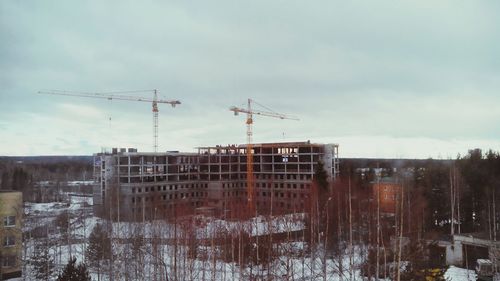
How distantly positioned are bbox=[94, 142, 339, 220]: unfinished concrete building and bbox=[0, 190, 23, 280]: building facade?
21.1m

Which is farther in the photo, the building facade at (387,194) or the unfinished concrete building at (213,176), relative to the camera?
the unfinished concrete building at (213,176)

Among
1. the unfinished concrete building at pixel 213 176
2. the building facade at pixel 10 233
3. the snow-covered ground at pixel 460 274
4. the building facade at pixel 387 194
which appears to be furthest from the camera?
the unfinished concrete building at pixel 213 176

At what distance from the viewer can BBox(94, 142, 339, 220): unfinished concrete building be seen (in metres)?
43.6

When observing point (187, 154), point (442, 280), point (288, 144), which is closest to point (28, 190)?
point (187, 154)

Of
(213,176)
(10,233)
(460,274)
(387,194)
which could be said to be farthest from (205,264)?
(213,176)

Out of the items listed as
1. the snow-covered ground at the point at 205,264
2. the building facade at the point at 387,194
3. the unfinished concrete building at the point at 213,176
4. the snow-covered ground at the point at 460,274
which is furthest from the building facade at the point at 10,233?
the building facade at the point at 387,194

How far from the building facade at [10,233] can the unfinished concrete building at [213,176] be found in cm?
2113

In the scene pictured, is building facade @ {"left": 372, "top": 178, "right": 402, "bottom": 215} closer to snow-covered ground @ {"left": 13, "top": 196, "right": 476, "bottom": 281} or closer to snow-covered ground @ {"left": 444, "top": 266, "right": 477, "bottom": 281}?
snow-covered ground @ {"left": 13, "top": 196, "right": 476, "bottom": 281}

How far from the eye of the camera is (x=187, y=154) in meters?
49.8

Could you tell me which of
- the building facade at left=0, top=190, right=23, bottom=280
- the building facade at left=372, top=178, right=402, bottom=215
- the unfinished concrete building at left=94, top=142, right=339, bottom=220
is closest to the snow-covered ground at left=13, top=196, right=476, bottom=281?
the building facade at left=0, top=190, right=23, bottom=280

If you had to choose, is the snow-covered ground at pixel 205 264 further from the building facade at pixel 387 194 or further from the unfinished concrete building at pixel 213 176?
the unfinished concrete building at pixel 213 176

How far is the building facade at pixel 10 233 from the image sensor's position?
61.4 feet

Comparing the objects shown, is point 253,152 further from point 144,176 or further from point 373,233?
point 373,233

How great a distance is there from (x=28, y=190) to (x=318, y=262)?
4094cm
